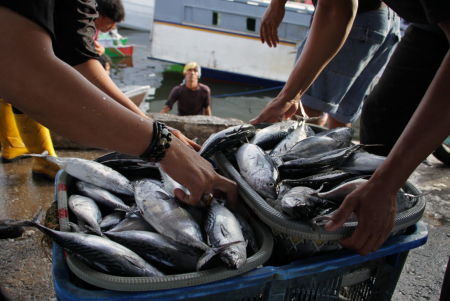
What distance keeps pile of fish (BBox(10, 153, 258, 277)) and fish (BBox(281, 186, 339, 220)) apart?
0.24 m

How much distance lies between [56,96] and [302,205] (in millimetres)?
1040

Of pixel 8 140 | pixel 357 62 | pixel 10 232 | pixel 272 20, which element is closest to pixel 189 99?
pixel 8 140

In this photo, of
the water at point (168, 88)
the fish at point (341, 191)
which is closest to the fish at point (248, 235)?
the fish at point (341, 191)

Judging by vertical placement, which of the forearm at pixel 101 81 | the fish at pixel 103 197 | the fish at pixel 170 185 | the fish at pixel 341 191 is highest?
the forearm at pixel 101 81

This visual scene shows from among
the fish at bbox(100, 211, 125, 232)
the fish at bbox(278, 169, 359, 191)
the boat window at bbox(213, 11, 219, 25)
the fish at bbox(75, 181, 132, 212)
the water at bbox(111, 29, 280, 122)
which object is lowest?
the water at bbox(111, 29, 280, 122)

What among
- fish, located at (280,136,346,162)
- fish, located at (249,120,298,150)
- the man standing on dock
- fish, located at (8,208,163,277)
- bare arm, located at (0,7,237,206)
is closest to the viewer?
bare arm, located at (0,7,237,206)

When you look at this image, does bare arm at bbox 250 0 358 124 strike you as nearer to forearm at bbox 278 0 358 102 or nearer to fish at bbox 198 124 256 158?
forearm at bbox 278 0 358 102

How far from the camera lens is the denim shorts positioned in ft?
10.0

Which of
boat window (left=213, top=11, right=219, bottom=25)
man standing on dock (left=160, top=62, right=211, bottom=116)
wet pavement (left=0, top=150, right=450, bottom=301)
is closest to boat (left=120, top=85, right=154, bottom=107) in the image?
man standing on dock (left=160, top=62, right=211, bottom=116)

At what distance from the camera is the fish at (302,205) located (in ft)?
4.32

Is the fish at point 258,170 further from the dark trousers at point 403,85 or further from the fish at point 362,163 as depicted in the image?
the dark trousers at point 403,85

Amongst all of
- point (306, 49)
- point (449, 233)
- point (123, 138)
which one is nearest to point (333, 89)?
point (306, 49)

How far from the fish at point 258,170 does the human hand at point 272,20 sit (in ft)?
5.95

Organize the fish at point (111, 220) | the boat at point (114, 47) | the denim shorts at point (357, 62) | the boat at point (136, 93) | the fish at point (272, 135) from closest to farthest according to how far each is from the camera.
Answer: the fish at point (111, 220) < the fish at point (272, 135) < the denim shorts at point (357, 62) < the boat at point (136, 93) < the boat at point (114, 47)
